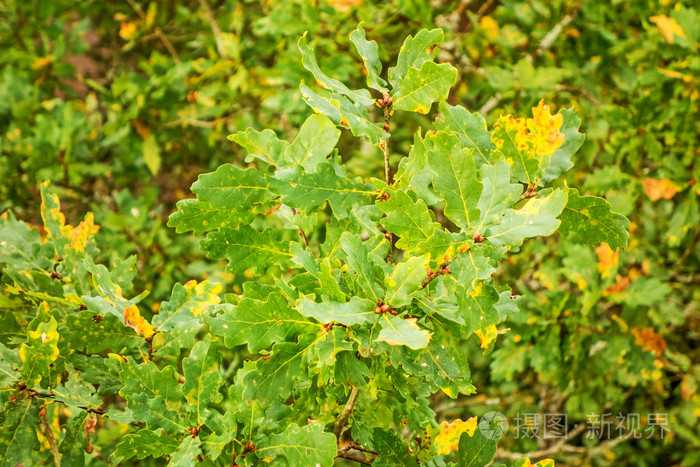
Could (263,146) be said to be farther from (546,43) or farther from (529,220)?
(546,43)

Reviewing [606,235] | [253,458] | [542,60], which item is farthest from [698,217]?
[253,458]

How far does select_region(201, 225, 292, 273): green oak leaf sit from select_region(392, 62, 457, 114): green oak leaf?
0.30m

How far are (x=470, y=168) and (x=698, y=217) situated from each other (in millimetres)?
1456

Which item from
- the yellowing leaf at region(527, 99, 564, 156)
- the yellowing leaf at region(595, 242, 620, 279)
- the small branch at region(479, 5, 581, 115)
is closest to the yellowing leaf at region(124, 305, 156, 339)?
the yellowing leaf at region(527, 99, 564, 156)

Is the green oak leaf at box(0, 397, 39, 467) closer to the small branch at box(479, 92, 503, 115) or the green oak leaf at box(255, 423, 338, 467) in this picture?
the green oak leaf at box(255, 423, 338, 467)

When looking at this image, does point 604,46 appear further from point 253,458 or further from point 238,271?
point 253,458

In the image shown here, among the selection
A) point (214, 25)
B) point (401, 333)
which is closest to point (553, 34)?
point (214, 25)

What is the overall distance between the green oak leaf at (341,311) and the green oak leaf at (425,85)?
0.29 metres

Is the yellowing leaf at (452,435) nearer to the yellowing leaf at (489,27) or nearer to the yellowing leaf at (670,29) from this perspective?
the yellowing leaf at (670,29)

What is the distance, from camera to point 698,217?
A: 181 centimetres

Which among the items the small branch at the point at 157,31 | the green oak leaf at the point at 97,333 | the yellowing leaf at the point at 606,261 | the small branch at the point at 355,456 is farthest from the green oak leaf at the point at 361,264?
the small branch at the point at 157,31

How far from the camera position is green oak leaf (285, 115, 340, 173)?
34.3 inches

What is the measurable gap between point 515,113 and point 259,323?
1.54m

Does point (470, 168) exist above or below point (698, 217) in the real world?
above
